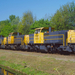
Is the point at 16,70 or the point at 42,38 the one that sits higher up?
the point at 42,38

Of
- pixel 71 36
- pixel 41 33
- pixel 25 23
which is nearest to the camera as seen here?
pixel 71 36

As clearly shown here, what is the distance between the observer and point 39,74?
827 cm

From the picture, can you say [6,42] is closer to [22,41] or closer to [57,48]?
[22,41]

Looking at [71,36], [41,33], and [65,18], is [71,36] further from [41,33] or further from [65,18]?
[65,18]

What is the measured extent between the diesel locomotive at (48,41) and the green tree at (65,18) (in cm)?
1376

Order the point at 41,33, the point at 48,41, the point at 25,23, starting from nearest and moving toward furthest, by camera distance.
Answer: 1. the point at 48,41
2. the point at 41,33
3. the point at 25,23

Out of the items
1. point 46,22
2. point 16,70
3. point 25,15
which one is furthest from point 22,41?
point 25,15

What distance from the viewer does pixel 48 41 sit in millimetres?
18188

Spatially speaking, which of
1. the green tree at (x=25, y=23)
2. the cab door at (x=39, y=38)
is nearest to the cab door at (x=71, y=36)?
the cab door at (x=39, y=38)

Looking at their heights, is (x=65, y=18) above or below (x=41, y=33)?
above

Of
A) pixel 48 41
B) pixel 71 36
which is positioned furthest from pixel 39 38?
pixel 71 36

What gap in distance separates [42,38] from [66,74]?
38.3 ft

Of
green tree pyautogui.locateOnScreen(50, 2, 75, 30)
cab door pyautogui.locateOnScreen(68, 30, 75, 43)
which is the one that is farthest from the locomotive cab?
green tree pyautogui.locateOnScreen(50, 2, 75, 30)

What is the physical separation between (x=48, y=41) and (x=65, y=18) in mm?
17676
